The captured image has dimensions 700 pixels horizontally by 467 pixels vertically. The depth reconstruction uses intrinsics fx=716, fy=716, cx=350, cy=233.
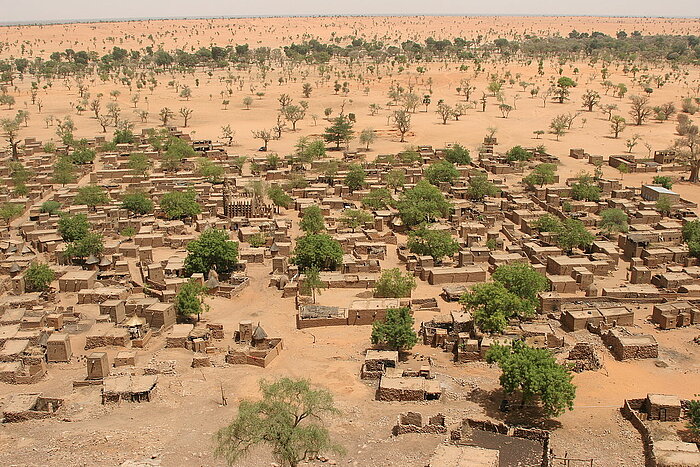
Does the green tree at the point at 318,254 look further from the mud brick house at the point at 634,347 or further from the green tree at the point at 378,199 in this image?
the mud brick house at the point at 634,347

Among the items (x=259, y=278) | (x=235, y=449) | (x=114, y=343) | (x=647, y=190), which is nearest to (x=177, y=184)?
(x=259, y=278)

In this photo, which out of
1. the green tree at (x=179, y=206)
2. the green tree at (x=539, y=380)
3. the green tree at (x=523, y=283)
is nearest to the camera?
the green tree at (x=539, y=380)

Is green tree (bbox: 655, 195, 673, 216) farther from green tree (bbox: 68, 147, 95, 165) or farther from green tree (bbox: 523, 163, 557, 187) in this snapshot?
green tree (bbox: 68, 147, 95, 165)

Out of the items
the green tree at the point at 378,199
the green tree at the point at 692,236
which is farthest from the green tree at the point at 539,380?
the green tree at the point at 378,199

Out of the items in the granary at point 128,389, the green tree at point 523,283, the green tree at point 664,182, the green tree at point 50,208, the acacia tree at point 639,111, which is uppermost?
the acacia tree at point 639,111

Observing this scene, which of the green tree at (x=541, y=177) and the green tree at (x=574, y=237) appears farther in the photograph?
the green tree at (x=541, y=177)

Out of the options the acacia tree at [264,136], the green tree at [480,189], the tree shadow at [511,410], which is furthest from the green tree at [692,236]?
the acacia tree at [264,136]

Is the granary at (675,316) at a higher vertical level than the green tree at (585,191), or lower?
lower

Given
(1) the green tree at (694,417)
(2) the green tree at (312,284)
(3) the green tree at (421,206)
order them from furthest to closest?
(3) the green tree at (421,206)
(2) the green tree at (312,284)
(1) the green tree at (694,417)
